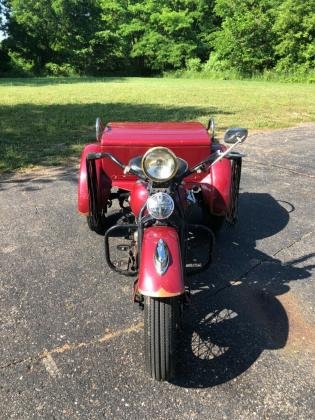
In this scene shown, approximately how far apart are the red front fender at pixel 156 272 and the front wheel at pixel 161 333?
0.23 ft

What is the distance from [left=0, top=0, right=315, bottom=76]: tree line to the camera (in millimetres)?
42625

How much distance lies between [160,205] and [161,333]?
0.67 m

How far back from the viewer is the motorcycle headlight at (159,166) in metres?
2.40

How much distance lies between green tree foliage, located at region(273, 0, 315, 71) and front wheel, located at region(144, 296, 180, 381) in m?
31.8

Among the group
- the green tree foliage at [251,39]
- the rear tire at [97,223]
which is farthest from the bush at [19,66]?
the rear tire at [97,223]

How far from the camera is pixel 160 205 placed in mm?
2439

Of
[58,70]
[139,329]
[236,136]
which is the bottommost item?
[58,70]

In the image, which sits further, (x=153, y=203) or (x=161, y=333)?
(x=153, y=203)

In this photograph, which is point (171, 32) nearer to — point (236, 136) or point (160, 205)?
point (236, 136)

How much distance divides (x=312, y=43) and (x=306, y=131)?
2485 centimetres

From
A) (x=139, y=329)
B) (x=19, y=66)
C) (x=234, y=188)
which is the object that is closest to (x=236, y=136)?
(x=234, y=188)

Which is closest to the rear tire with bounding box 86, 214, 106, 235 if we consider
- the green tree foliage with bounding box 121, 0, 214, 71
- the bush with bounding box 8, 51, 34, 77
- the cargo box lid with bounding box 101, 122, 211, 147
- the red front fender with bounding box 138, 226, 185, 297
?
the cargo box lid with bounding box 101, 122, 211, 147

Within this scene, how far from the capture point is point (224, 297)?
319cm

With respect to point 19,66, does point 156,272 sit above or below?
above
